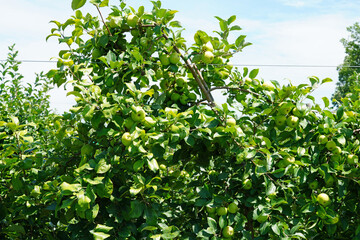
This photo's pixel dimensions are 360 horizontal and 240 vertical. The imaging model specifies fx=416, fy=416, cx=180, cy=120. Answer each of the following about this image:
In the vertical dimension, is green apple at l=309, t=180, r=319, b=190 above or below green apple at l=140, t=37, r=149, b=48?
below

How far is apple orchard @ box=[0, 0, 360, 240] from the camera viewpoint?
2273 millimetres

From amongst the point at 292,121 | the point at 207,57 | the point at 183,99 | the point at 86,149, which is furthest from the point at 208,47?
the point at 86,149

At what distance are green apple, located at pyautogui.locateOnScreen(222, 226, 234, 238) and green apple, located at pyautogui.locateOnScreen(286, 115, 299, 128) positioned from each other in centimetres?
72

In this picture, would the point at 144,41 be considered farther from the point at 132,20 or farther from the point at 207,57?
the point at 207,57

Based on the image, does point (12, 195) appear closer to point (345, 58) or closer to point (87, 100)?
point (87, 100)

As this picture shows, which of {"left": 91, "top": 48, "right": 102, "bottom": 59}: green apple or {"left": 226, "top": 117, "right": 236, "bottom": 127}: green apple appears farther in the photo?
{"left": 91, "top": 48, "right": 102, "bottom": 59}: green apple

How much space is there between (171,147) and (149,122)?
0.65 ft

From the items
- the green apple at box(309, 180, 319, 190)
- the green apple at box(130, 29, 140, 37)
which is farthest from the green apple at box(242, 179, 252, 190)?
the green apple at box(130, 29, 140, 37)

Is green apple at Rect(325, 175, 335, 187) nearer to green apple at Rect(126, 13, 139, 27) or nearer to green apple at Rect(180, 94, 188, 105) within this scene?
green apple at Rect(180, 94, 188, 105)

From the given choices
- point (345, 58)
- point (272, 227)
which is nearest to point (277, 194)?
point (272, 227)

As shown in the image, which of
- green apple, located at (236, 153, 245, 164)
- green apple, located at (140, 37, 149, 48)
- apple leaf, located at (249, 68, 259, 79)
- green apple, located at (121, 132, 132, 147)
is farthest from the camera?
apple leaf, located at (249, 68, 259, 79)

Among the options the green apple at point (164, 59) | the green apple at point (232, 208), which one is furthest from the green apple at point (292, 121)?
the green apple at point (164, 59)

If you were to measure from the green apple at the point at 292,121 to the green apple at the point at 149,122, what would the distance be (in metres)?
0.85

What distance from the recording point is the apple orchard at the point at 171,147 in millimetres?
2273
